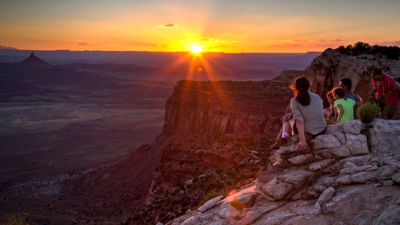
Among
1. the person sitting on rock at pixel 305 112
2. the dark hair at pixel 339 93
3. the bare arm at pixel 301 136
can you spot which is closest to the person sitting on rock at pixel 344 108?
the dark hair at pixel 339 93

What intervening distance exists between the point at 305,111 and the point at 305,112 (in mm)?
28

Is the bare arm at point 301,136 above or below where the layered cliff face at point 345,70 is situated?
below

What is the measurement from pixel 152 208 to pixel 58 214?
1660 cm

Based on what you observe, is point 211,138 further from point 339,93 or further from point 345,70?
point 339,93

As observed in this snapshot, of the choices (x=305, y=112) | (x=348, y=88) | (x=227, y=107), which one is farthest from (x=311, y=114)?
(x=227, y=107)

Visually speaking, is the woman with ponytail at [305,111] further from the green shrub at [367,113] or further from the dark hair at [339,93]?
the dark hair at [339,93]

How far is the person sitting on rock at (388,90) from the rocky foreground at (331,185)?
2.20 meters

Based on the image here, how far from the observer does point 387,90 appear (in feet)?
32.2

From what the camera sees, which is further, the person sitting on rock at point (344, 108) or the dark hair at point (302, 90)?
the person sitting on rock at point (344, 108)

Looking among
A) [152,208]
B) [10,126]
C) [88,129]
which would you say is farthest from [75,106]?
[152,208]

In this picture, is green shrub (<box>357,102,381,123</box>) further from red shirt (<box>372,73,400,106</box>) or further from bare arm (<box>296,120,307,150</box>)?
red shirt (<box>372,73,400,106</box>)

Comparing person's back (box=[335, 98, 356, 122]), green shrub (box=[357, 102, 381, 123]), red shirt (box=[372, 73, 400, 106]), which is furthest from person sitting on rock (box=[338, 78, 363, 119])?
green shrub (box=[357, 102, 381, 123])

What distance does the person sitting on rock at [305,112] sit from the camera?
733cm

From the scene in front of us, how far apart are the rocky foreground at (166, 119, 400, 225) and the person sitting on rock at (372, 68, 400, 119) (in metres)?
2.20
